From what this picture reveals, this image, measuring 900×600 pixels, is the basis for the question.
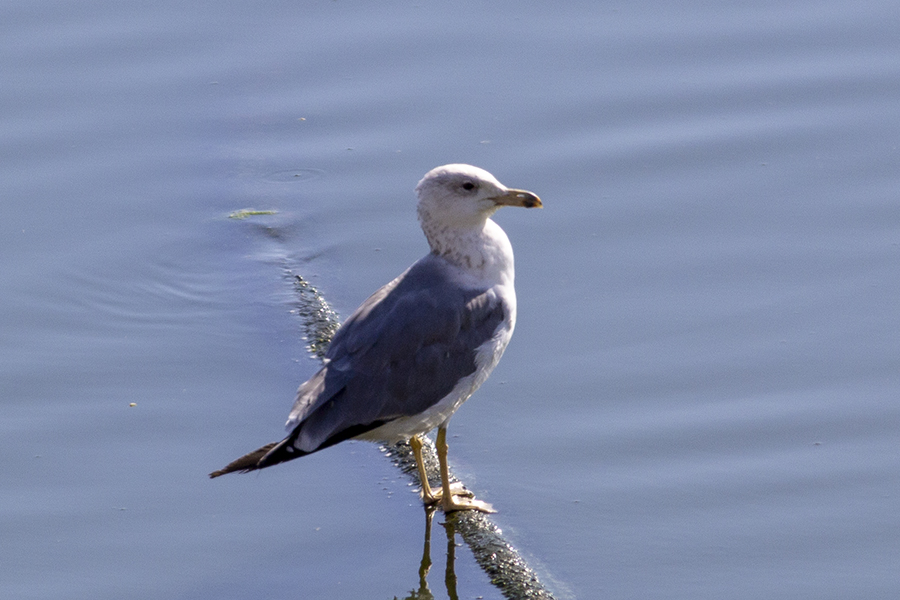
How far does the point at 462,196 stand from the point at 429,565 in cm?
140

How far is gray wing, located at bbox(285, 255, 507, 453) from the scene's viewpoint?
4664 millimetres

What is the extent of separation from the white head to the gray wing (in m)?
0.20

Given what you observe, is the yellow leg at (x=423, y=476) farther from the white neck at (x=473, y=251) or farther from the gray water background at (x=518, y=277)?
the white neck at (x=473, y=251)

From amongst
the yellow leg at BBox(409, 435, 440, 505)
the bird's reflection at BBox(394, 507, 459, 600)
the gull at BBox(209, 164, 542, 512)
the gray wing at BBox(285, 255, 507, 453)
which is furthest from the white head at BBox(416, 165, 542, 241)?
the bird's reflection at BBox(394, 507, 459, 600)

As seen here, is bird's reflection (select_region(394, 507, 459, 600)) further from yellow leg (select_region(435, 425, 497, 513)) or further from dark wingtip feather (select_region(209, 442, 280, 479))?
dark wingtip feather (select_region(209, 442, 280, 479))

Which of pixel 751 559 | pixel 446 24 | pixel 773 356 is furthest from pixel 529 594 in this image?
pixel 446 24

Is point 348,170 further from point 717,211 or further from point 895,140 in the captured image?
point 895,140

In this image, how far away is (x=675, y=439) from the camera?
5262mm

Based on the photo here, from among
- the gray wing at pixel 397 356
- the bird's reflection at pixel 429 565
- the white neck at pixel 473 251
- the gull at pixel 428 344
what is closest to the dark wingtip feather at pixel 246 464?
the gull at pixel 428 344

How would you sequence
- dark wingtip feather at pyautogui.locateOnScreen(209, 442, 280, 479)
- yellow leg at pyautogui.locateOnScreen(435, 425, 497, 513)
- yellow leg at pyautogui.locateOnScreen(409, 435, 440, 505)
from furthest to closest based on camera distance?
yellow leg at pyautogui.locateOnScreen(409, 435, 440, 505), yellow leg at pyautogui.locateOnScreen(435, 425, 497, 513), dark wingtip feather at pyautogui.locateOnScreen(209, 442, 280, 479)

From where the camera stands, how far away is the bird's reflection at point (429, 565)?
15.1 feet

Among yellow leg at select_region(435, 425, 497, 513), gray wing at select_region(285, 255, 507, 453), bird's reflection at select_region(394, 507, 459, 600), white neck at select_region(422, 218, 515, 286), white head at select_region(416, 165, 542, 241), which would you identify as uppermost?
white head at select_region(416, 165, 542, 241)

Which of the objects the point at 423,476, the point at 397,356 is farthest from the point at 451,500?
the point at 397,356

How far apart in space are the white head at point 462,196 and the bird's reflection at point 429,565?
113 cm
